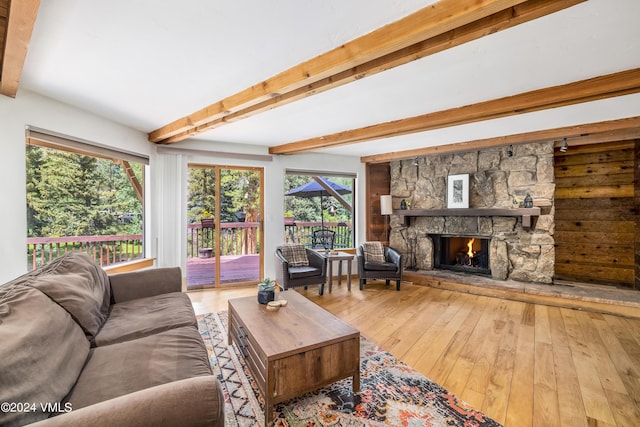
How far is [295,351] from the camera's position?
162 centimetres

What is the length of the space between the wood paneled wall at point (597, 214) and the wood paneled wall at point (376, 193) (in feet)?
9.04

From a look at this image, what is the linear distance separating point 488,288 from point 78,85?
17.2ft

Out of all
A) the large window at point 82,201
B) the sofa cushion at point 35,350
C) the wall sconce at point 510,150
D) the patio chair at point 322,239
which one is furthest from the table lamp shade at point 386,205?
the sofa cushion at point 35,350

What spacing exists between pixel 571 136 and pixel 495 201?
1226mm

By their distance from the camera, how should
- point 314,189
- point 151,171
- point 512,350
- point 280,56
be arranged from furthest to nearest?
1. point 314,189
2. point 151,171
3. point 512,350
4. point 280,56

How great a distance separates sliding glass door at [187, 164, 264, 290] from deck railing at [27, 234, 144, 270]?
0.77 meters

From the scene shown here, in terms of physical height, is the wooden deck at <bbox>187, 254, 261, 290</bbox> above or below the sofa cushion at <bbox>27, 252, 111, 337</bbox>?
below

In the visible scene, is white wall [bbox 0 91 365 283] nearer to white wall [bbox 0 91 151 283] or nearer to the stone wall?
white wall [bbox 0 91 151 283]

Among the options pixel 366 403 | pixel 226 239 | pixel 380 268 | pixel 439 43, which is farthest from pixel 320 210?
pixel 439 43

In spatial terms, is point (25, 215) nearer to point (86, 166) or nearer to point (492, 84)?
point (86, 166)

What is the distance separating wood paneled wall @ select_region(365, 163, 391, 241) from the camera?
5410 millimetres

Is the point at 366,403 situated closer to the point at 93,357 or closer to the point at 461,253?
the point at 93,357

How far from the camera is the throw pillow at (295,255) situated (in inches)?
166

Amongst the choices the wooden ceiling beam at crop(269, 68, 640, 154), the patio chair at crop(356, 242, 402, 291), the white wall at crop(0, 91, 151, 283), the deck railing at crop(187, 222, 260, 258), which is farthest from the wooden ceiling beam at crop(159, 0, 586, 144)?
the patio chair at crop(356, 242, 402, 291)
